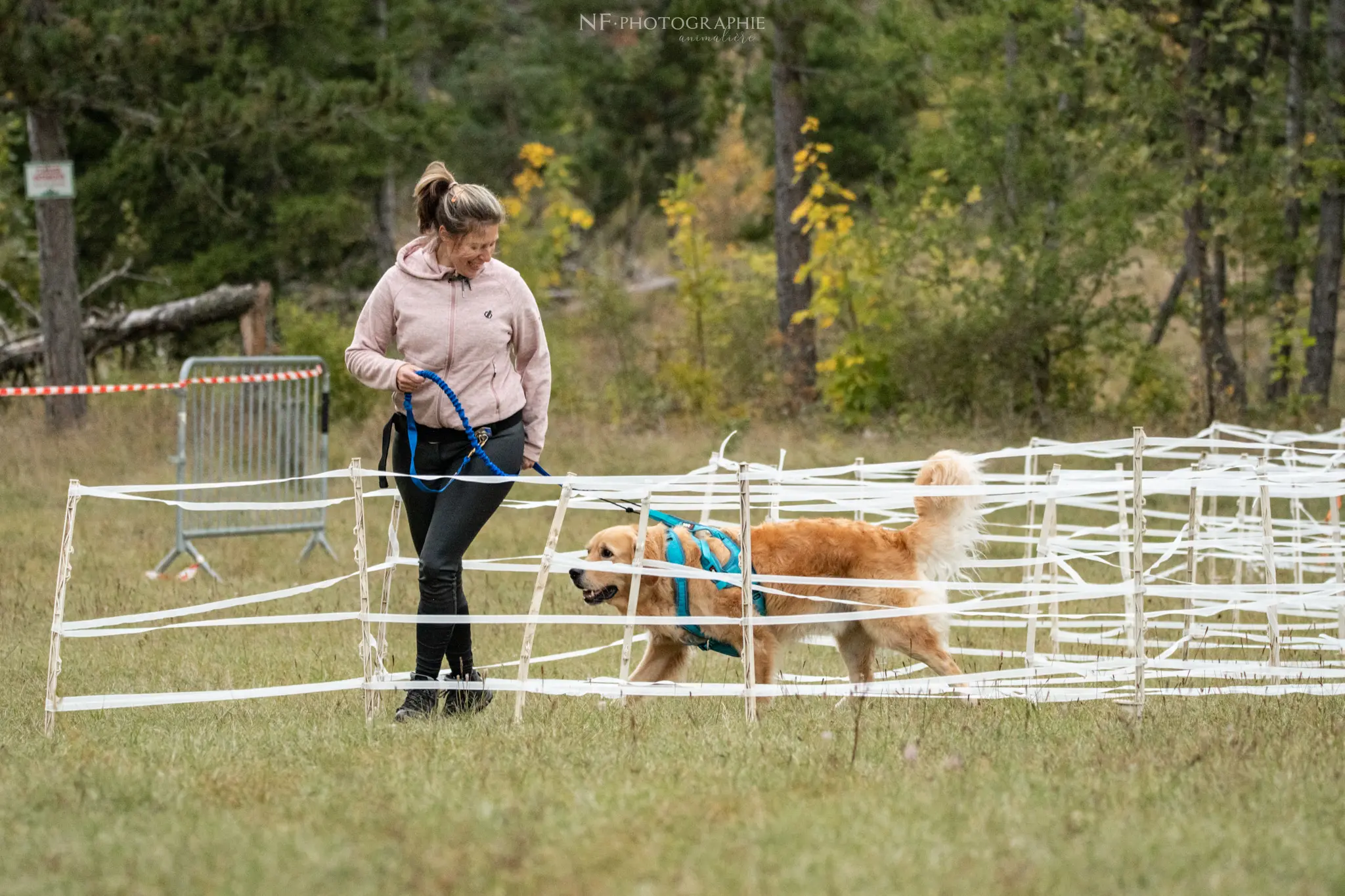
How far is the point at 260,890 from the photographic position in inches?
128

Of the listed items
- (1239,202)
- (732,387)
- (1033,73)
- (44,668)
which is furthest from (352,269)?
(44,668)

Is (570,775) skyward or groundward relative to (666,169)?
groundward

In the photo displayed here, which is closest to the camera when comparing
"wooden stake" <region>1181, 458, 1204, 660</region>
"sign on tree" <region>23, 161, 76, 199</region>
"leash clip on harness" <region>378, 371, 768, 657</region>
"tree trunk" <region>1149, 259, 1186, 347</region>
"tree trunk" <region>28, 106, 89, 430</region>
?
"leash clip on harness" <region>378, 371, 768, 657</region>

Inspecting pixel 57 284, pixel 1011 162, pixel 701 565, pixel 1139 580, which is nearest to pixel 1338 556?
pixel 1139 580

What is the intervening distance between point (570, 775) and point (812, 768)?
2.37ft

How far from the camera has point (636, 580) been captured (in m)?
5.84

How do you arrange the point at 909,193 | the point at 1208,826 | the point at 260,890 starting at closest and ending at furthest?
1. the point at 260,890
2. the point at 1208,826
3. the point at 909,193

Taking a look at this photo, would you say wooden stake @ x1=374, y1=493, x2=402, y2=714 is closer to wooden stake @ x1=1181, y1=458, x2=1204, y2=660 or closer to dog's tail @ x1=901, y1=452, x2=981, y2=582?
dog's tail @ x1=901, y1=452, x2=981, y2=582

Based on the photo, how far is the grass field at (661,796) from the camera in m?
3.36

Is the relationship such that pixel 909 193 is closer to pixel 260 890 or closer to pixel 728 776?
pixel 728 776

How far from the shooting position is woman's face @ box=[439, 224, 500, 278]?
5.30 m

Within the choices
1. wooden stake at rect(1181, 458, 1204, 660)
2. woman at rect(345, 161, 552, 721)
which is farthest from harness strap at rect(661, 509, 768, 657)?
wooden stake at rect(1181, 458, 1204, 660)

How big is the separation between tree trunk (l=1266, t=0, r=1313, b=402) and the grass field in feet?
34.5

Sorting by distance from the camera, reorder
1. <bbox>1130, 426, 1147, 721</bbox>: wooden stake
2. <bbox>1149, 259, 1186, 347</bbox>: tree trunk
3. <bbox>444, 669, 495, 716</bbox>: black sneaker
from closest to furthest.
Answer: <bbox>1130, 426, 1147, 721</bbox>: wooden stake < <bbox>444, 669, 495, 716</bbox>: black sneaker < <bbox>1149, 259, 1186, 347</bbox>: tree trunk
